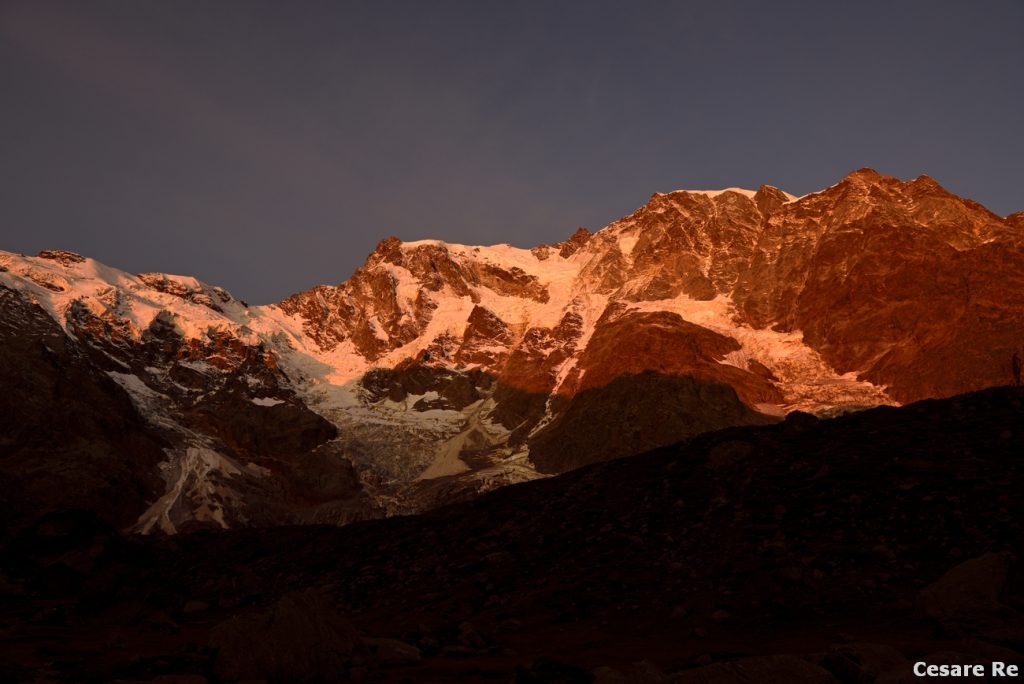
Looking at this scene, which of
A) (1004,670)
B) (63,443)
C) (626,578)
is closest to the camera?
(1004,670)

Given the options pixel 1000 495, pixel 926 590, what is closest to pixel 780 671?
pixel 926 590

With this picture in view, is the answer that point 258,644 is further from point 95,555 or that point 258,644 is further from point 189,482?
point 189,482

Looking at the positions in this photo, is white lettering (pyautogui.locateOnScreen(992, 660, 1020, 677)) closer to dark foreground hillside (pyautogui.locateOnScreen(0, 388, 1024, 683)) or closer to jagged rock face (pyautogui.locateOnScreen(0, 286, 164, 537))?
dark foreground hillside (pyautogui.locateOnScreen(0, 388, 1024, 683))

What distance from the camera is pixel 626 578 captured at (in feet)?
65.9

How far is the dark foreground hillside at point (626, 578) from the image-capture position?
1303cm

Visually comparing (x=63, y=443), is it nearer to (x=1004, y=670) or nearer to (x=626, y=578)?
(x=626, y=578)

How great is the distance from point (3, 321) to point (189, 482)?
65.2 meters

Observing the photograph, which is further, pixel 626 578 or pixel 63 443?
pixel 63 443

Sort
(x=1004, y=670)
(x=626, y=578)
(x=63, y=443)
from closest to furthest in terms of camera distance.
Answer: (x=1004, y=670), (x=626, y=578), (x=63, y=443)

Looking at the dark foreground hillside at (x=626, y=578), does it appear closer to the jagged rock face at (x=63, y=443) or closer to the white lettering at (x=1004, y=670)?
the white lettering at (x=1004, y=670)

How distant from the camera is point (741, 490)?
23.5 m

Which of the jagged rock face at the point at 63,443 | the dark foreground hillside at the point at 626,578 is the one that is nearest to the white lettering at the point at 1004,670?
the dark foreground hillside at the point at 626,578

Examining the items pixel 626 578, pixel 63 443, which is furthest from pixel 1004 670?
pixel 63 443

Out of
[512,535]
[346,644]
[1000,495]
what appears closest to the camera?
[346,644]
